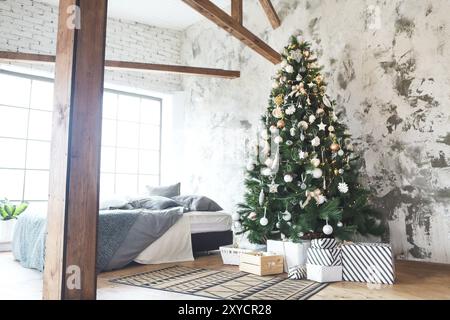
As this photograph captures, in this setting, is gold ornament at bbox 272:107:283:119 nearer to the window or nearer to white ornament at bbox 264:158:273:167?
white ornament at bbox 264:158:273:167

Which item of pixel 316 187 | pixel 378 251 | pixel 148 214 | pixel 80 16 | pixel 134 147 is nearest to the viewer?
pixel 80 16

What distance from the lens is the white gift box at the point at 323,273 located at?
301 cm

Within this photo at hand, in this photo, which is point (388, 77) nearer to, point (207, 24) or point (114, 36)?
point (207, 24)

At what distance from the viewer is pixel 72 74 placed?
1802 mm

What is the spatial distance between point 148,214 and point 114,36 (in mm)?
4124

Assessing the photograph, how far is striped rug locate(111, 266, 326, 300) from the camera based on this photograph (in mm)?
2547

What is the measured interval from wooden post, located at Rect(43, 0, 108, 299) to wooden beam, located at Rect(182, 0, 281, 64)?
1975mm

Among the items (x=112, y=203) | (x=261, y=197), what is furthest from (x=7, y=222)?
(x=261, y=197)

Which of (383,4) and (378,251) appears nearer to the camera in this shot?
(378,251)

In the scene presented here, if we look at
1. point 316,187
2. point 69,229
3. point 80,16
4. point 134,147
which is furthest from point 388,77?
point 134,147

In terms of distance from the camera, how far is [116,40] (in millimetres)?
6598

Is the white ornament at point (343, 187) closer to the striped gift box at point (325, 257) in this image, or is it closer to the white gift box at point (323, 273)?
the striped gift box at point (325, 257)

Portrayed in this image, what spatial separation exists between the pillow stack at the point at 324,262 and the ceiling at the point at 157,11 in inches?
185

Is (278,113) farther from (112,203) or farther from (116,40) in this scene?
(116,40)
